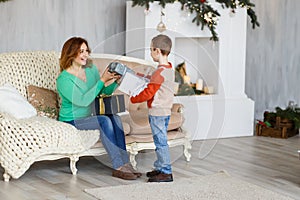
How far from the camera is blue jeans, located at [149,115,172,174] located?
15.5 ft

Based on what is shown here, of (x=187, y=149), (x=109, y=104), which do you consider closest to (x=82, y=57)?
(x=109, y=104)

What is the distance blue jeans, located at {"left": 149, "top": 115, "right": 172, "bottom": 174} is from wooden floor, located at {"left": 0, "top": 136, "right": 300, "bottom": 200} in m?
0.10

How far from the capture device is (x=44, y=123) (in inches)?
191

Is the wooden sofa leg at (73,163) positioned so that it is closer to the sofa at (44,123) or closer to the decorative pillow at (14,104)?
the sofa at (44,123)

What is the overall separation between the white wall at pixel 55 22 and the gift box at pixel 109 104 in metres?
1.06

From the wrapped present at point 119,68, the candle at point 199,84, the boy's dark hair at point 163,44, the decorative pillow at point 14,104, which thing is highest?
the boy's dark hair at point 163,44

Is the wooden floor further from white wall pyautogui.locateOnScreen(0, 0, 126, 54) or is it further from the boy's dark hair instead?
white wall pyautogui.locateOnScreen(0, 0, 126, 54)

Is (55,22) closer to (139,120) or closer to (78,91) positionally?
(78,91)

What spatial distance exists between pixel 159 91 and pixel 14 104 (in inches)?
45.1

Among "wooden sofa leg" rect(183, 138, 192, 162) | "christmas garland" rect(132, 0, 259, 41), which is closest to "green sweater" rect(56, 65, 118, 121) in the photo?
"wooden sofa leg" rect(183, 138, 192, 162)

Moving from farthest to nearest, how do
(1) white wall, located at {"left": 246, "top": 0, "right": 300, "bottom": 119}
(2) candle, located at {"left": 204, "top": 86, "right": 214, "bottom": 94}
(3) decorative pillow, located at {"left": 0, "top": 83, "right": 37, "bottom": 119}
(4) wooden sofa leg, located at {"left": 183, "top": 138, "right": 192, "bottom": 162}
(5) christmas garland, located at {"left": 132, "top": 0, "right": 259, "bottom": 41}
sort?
(1) white wall, located at {"left": 246, "top": 0, "right": 300, "bottom": 119}
(2) candle, located at {"left": 204, "top": 86, "right": 214, "bottom": 94}
(5) christmas garland, located at {"left": 132, "top": 0, "right": 259, "bottom": 41}
(4) wooden sofa leg, located at {"left": 183, "top": 138, "right": 192, "bottom": 162}
(3) decorative pillow, located at {"left": 0, "top": 83, "right": 37, "bottom": 119}

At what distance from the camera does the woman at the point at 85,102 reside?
4.84 metres

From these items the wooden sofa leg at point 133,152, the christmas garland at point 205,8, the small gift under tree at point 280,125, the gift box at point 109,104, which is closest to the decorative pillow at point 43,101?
the gift box at point 109,104

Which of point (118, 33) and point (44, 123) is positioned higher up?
point (118, 33)
